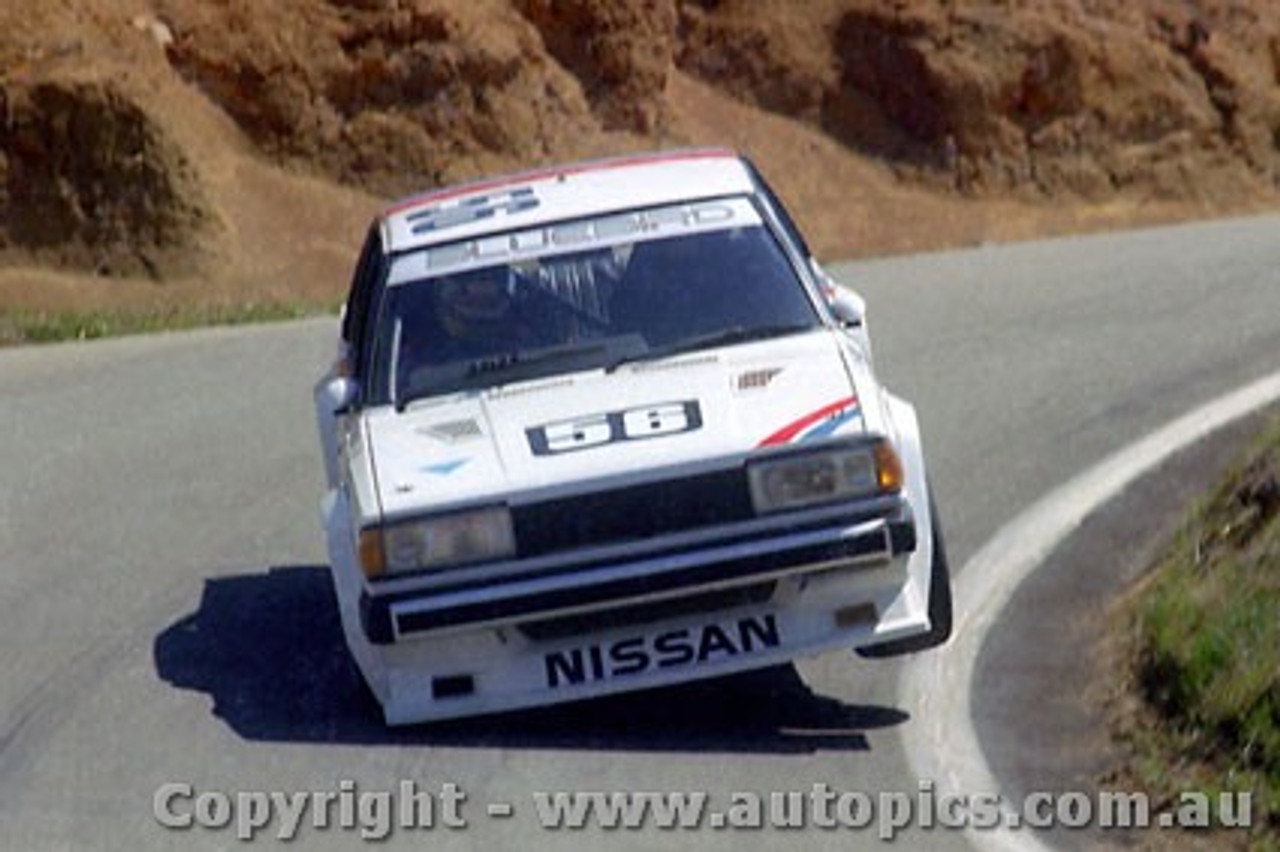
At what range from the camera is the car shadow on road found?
975cm

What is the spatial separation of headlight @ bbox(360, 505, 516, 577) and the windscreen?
3.28 ft

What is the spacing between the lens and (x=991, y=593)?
456 inches

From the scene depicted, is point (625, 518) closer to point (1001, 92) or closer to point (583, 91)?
point (583, 91)

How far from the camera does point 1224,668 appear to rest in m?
9.26

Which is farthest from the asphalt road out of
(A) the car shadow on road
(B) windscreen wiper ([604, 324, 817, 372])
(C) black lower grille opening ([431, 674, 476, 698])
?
(B) windscreen wiper ([604, 324, 817, 372])

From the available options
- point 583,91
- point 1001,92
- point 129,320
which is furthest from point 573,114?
point 129,320

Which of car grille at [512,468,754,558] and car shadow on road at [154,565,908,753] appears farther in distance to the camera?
car shadow on road at [154,565,908,753]

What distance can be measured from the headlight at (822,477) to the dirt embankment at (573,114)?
13764 mm

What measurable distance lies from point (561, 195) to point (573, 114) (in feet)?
49.6

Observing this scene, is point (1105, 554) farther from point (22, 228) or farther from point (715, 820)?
point (22, 228)

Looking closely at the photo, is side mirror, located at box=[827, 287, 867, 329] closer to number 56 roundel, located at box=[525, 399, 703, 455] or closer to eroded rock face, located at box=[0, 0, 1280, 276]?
number 56 roundel, located at box=[525, 399, 703, 455]

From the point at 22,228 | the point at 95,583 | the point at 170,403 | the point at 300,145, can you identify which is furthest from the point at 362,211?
the point at 95,583

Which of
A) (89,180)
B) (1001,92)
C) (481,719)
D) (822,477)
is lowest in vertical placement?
(1001,92)

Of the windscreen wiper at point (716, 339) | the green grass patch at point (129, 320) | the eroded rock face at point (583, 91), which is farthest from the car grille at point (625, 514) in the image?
the eroded rock face at point (583, 91)
